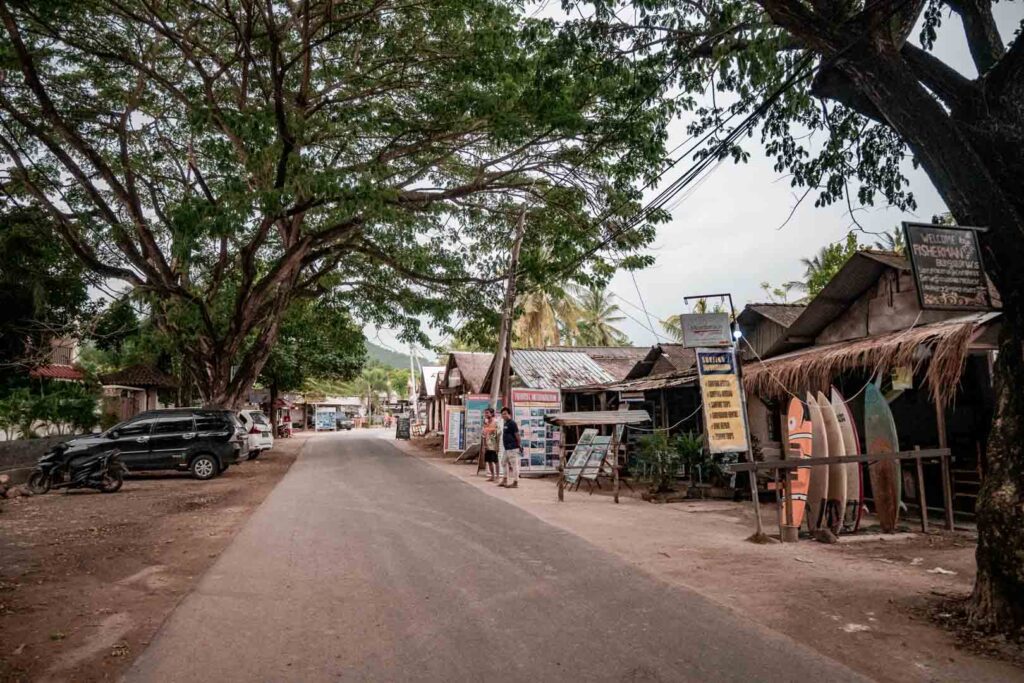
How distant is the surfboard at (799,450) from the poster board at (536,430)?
9.77 meters

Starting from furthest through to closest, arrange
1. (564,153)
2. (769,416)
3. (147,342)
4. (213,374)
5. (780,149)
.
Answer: (213,374)
(147,342)
(769,416)
(564,153)
(780,149)

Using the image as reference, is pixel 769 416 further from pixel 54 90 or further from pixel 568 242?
pixel 54 90

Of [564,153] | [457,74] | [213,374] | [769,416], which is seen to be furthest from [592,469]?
[213,374]

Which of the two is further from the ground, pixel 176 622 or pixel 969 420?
pixel 969 420

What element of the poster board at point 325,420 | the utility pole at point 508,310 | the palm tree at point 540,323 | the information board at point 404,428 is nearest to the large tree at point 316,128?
the utility pole at point 508,310

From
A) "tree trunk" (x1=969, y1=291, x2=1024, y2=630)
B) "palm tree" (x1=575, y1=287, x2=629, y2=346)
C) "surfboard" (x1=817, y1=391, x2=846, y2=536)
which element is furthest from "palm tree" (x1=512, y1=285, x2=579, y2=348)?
"tree trunk" (x1=969, y1=291, x2=1024, y2=630)

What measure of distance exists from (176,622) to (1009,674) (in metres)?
5.91

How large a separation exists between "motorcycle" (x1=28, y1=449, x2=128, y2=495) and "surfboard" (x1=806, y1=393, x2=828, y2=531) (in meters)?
14.2

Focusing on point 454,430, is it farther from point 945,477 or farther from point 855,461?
point 855,461

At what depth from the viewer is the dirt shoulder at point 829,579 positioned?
459cm

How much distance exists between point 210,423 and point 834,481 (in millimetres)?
15566

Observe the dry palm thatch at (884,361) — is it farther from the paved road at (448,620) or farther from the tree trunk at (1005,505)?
the paved road at (448,620)

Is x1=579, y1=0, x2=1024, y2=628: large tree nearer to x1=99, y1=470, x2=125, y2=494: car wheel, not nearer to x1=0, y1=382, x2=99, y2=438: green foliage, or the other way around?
x1=99, y1=470, x2=125, y2=494: car wheel

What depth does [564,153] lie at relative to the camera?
14.6 m
